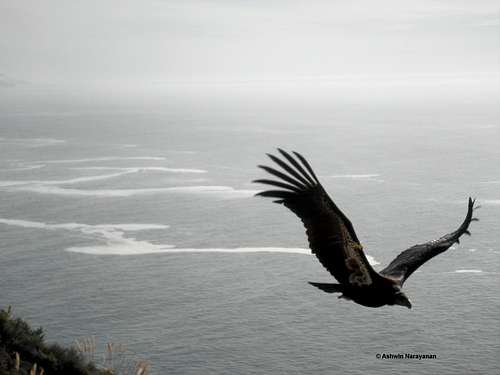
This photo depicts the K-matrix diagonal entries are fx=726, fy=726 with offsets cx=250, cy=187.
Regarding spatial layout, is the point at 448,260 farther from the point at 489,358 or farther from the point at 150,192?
the point at 150,192

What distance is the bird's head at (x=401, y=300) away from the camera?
893 centimetres

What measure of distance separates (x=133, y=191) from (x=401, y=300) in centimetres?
18728

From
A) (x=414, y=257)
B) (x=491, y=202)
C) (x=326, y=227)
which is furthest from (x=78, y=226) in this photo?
(x=326, y=227)

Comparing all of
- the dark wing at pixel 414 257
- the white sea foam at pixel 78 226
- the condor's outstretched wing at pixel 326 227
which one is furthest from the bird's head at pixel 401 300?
the white sea foam at pixel 78 226

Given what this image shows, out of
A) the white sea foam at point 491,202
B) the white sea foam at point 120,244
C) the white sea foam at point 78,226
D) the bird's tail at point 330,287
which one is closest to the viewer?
the bird's tail at point 330,287

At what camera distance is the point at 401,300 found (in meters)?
9.02

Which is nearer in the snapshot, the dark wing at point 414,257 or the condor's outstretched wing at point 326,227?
the condor's outstretched wing at point 326,227

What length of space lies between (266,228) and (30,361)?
5078 inches

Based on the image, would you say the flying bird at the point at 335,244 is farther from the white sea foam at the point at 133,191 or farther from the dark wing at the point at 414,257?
the white sea foam at the point at 133,191

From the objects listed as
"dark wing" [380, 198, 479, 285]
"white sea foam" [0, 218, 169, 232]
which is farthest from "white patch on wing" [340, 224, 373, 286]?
"white sea foam" [0, 218, 169, 232]

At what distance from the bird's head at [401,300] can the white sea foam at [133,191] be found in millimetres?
175261

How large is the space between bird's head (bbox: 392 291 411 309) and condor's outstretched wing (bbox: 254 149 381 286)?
357 mm

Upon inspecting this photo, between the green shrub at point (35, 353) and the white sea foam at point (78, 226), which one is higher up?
the green shrub at point (35, 353)

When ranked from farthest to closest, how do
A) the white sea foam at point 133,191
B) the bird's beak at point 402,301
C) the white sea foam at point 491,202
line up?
the white sea foam at point 133,191 < the white sea foam at point 491,202 < the bird's beak at point 402,301
